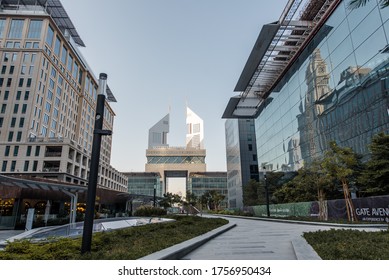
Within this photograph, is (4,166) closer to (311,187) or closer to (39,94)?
(39,94)

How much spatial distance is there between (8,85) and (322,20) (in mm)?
60800

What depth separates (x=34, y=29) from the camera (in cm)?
6153

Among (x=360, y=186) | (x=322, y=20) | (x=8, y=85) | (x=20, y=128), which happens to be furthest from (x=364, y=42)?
(x=8, y=85)

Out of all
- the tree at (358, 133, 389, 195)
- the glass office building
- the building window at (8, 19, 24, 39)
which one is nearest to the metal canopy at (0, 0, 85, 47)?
the building window at (8, 19, 24, 39)

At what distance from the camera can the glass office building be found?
23.1 m

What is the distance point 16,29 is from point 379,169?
75.2m

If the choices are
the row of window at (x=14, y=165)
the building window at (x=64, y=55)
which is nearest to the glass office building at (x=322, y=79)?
the row of window at (x=14, y=165)

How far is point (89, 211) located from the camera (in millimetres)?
5973

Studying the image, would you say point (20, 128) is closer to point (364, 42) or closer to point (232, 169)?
point (232, 169)

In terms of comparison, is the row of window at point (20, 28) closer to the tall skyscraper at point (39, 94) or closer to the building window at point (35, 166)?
the tall skyscraper at point (39, 94)

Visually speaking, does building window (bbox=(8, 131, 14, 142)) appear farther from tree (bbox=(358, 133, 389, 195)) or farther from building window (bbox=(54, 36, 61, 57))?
tree (bbox=(358, 133, 389, 195))

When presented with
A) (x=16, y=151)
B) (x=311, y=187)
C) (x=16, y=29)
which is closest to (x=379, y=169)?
(x=311, y=187)

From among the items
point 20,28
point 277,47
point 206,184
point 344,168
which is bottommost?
point 344,168

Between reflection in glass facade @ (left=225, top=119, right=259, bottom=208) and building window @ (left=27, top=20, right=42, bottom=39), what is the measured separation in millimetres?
51567
